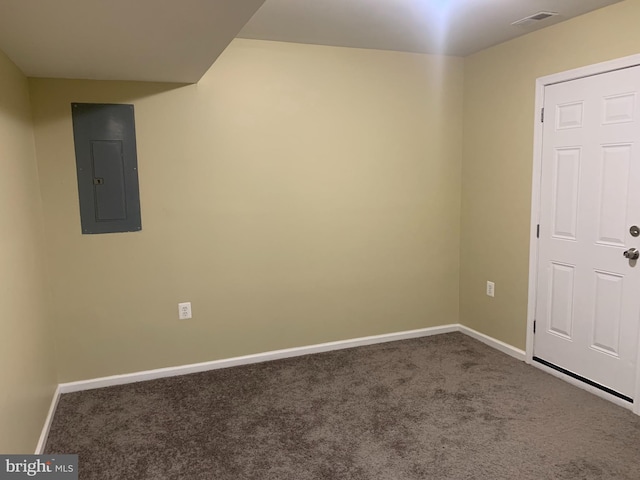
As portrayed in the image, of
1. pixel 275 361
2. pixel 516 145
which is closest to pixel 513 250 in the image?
pixel 516 145

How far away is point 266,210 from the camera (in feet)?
11.1

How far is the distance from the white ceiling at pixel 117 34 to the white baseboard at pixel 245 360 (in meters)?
1.97

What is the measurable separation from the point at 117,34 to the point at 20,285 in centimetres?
124

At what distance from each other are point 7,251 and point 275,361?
2.01 m

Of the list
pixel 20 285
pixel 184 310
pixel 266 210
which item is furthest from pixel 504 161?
pixel 20 285

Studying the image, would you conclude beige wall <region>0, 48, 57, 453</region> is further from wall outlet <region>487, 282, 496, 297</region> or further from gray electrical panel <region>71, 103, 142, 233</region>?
wall outlet <region>487, 282, 496, 297</region>

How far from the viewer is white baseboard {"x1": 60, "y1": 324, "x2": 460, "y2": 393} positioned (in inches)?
121

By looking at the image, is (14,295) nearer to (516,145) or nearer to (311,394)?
(311,394)

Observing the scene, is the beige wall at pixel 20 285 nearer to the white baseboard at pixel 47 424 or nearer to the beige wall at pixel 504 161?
the white baseboard at pixel 47 424

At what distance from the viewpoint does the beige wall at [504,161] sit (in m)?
3.02

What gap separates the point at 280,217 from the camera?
3422mm

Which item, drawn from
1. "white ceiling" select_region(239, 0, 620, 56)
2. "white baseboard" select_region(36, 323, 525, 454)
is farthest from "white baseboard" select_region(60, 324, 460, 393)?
"white ceiling" select_region(239, 0, 620, 56)

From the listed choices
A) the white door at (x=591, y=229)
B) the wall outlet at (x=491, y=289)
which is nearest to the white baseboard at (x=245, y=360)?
the wall outlet at (x=491, y=289)

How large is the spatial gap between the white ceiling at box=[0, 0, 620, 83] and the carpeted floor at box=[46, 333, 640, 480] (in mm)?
1981
